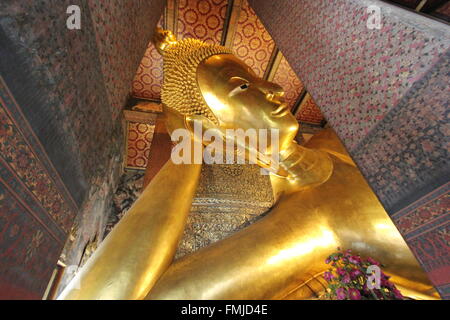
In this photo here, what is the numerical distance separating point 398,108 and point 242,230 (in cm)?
101

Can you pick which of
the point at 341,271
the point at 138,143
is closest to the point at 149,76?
the point at 138,143

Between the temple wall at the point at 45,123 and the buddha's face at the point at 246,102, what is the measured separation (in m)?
0.71

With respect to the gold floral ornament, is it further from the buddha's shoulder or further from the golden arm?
the buddha's shoulder

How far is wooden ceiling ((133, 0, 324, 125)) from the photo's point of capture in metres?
2.78

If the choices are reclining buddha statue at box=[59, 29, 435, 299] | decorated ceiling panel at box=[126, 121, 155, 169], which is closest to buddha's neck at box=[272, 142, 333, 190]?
reclining buddha statue at box=[59, 29, 435, 299]

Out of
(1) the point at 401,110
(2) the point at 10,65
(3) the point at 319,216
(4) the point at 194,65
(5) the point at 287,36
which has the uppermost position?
(4) the point at 194,65

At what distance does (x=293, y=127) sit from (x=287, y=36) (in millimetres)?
813

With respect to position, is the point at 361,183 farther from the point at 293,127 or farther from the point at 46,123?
the point at 46,123

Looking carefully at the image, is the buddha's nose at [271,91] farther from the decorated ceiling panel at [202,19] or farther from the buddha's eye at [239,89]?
the decorated ceiling panel at [202,19]

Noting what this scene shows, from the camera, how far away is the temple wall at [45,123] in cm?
61

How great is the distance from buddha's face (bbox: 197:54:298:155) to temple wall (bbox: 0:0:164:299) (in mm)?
706

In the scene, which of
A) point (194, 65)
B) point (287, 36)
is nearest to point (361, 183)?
point (287, 36)

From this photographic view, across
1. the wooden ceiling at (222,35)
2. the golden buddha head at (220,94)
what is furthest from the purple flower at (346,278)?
the wooden ceiling at (222,35)
